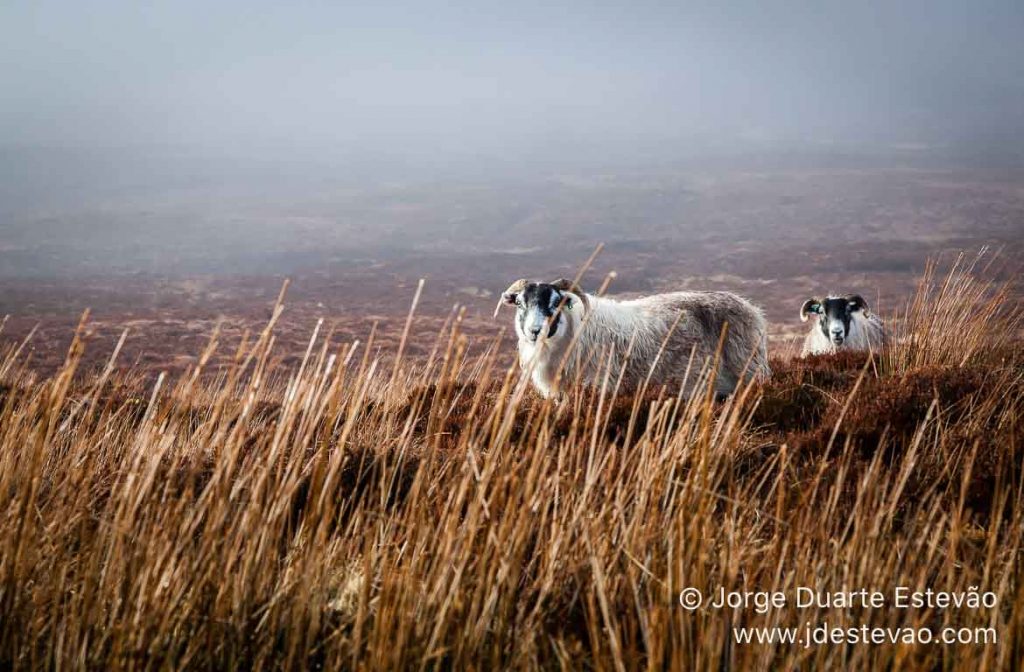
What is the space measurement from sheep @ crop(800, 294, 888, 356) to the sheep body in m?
2.53

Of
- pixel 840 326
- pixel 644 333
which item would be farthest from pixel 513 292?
pixel 840 326

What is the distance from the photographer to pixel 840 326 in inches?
416

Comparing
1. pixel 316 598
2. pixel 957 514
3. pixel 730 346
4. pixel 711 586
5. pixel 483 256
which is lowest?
pixel 483 256

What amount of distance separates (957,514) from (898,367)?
4828mm

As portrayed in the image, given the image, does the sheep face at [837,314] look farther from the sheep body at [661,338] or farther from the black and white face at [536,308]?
the black and white face at [536,308]

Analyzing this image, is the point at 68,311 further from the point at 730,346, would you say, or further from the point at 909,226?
the point at 909,226

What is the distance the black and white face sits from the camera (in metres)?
7.05

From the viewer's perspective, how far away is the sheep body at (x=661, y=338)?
25.0 feet

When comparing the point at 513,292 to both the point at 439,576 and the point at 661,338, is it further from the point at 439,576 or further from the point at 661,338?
the point at 439,576

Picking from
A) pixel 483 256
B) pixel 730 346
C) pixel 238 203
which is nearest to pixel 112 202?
pixel 238 203

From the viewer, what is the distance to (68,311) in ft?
162

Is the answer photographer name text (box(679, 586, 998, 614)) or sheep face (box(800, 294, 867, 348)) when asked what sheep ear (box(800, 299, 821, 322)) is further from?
photographer name text (box(679, 586, 998, 614))

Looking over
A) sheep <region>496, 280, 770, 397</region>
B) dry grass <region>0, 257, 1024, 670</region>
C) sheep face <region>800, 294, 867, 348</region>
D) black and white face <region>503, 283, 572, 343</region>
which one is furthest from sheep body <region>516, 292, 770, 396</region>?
dry grass <region>0, 257, 1024, 670</region>

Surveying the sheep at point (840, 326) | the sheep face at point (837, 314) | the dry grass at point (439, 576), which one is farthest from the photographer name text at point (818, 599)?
the sheep face at point (837, 314)
